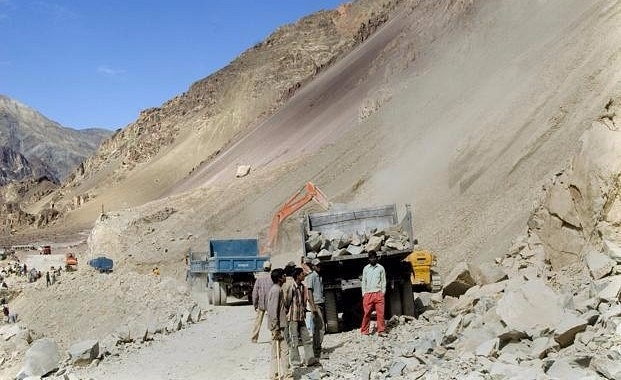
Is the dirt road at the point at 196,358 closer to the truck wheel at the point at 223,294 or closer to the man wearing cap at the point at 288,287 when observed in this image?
the man wearing cap at the point at 288,287

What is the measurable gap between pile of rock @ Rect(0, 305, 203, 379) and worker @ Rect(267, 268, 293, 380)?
3.18 m

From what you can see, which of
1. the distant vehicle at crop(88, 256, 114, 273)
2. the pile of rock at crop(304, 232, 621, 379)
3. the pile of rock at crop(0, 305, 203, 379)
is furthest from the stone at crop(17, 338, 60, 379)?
the distant vehicle at crop(88, 256, 114, 273)

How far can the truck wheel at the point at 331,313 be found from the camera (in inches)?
444

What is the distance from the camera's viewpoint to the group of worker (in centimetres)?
859

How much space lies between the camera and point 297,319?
884cm

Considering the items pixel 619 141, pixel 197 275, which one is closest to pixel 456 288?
pixel 619 141

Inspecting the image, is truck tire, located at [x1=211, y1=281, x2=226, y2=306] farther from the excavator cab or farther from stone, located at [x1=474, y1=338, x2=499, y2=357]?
stone, located at [x1=474, y1=338, x2=499, y2=357]

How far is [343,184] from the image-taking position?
1184 inches

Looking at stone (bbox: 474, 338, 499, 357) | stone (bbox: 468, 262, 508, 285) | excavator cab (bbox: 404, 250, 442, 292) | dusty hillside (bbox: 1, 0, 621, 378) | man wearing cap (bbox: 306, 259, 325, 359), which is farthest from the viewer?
dusty hillside (bbox: 1, 0, 621, 378)

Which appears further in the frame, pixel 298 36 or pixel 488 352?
pixel 298 36

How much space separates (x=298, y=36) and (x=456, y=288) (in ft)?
241

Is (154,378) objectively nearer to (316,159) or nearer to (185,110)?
(316,159)

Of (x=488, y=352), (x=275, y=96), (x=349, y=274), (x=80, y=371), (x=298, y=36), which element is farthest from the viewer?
(x=298, y=36)

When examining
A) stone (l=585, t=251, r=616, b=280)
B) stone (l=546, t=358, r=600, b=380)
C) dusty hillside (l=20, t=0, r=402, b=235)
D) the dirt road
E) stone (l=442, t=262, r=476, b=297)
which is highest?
dusty hillside (l=20, t=0, r=402, b=235)
